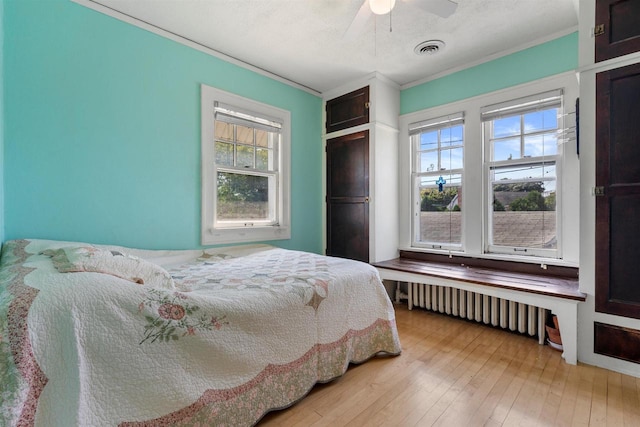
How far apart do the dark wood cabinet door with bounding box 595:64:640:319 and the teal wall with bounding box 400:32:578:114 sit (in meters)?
0.75

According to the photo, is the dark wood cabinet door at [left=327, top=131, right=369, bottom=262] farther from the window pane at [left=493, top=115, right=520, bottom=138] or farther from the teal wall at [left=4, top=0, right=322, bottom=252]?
the teal wall at [left=4, top=0, right=322, bottom=252]

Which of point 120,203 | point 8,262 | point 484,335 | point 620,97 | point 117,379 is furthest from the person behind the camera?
point 484,335

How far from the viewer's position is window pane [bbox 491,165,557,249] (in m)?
2.67

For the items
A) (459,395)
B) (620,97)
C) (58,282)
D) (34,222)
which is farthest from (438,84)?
(34,222)

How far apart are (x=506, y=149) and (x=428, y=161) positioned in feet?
2.62

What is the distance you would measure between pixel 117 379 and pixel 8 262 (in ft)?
3.36

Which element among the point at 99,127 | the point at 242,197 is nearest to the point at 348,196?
the point at 242,197

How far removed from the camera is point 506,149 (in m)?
2.91

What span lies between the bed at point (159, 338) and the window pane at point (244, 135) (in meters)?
1.62

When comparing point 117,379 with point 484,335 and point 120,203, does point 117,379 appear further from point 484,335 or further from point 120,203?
point 484,335

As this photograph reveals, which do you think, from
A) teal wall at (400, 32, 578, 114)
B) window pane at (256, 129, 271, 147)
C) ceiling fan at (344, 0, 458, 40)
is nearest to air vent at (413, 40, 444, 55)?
teal wall at (400, 32, 578, 114)

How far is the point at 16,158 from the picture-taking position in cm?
192

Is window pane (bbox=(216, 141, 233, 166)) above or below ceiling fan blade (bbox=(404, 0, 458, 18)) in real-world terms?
below

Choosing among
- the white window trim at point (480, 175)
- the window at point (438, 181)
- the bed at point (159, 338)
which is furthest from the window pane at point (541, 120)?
the bed at point (159, 338)
